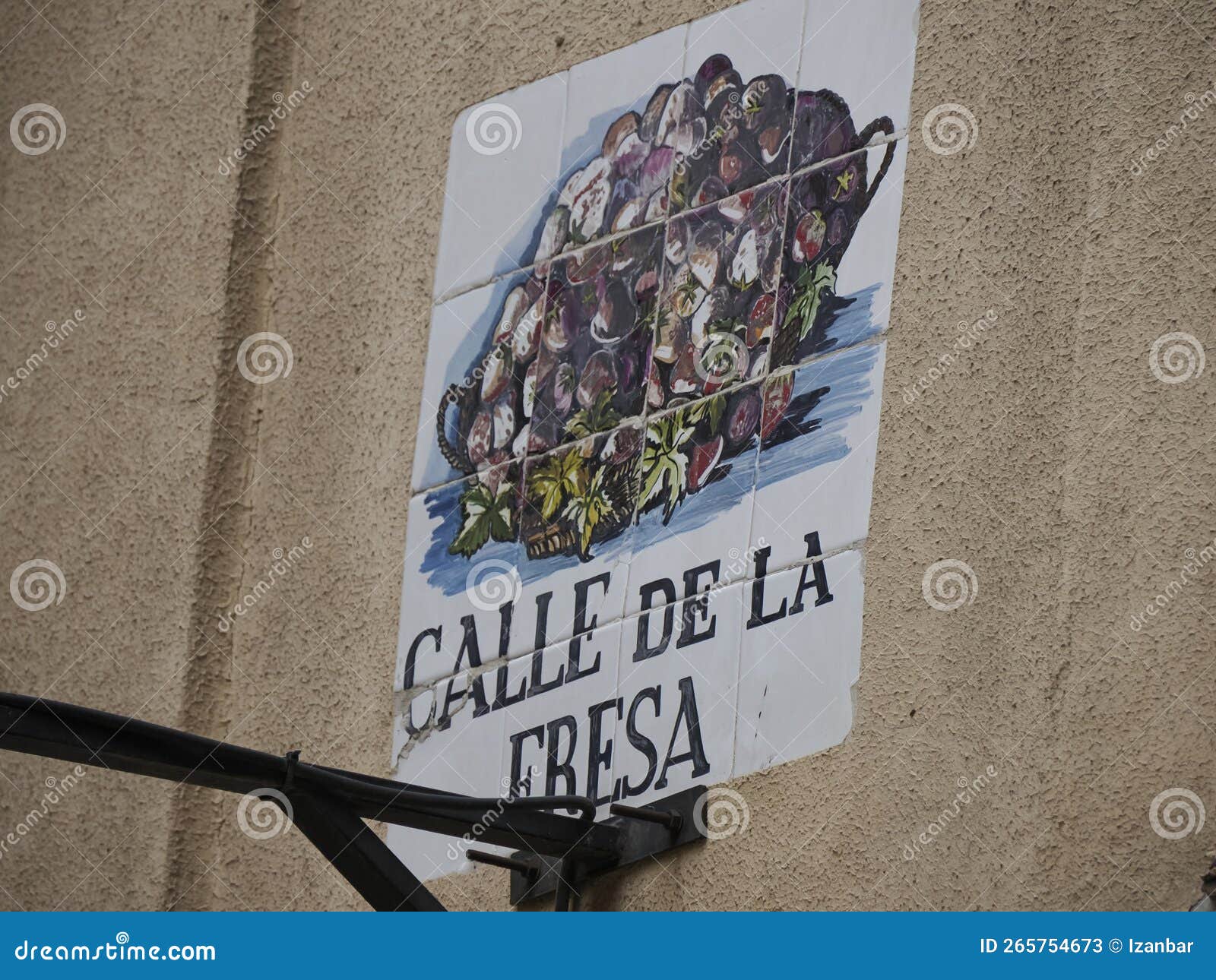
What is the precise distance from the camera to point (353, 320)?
4.91 metres

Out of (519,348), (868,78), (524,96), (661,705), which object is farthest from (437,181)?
(661,705)

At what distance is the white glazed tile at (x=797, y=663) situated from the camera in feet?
11.6

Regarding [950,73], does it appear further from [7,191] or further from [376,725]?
[7,191]

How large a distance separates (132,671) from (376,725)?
2.83 feet

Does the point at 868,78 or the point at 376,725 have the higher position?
the point at 868,78
